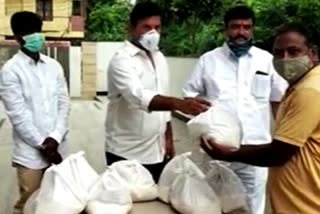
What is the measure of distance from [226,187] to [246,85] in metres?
1.23

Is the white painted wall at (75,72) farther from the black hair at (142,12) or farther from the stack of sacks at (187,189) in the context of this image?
the stack of sacks at (187,189)

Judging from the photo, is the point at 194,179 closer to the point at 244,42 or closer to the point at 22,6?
the point at 244,42

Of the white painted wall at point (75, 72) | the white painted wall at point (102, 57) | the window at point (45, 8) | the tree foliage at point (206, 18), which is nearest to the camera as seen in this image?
the tree foliage at point (206, 18)

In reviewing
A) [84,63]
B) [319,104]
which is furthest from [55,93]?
[84,63]

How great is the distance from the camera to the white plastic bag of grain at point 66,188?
10.1ft

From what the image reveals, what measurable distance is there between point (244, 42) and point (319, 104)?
165 cm

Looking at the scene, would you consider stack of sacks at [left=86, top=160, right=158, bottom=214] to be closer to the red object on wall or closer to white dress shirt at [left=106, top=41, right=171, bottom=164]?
white dress shirt at [left=106, top=41, right=171, bottom=164]

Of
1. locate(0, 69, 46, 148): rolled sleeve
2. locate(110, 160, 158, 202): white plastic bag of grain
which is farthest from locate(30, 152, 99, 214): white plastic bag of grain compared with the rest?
locate(0, 69, 46, 148): rolled sleeve

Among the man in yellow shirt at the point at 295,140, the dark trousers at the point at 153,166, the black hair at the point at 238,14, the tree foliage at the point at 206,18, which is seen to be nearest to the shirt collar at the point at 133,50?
the dark trousers at the point at 153,166

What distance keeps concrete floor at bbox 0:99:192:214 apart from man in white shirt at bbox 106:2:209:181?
2.60ft

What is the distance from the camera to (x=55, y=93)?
4.58m

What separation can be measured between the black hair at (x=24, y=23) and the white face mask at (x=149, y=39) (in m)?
0.83

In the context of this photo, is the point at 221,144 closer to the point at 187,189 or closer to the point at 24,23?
the point at 187,189

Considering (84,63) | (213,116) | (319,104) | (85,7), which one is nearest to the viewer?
(319,104)
